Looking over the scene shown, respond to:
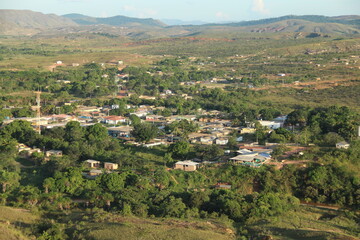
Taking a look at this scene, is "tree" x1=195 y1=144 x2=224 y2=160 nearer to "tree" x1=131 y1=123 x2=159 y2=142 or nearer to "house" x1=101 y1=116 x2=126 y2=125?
"tree" x1=131 y1=123 x2=159 y2=142

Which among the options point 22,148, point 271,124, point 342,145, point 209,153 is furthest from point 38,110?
point 342,145

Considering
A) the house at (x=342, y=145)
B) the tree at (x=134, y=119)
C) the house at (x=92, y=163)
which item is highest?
the house at (x=342, y=145)

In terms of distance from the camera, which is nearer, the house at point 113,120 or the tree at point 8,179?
the tree at point 8,179

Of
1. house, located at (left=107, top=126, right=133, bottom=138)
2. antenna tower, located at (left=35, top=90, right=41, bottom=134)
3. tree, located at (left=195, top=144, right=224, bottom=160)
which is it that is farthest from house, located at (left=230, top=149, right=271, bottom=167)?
antenna tower, located at (left=35, top=90, right=41, bottom=134)

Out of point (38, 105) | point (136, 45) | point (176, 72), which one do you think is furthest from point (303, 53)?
point (38, 105)

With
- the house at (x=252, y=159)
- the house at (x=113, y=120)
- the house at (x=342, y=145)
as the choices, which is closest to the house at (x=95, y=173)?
the house at (x=252, y=159)

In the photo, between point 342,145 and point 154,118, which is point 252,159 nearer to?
point 342,145

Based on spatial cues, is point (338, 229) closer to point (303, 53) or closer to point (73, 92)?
point (73, 92)

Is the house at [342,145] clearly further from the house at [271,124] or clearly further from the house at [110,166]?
the house at [110,166]

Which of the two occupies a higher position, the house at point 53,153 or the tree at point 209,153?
the tree at point 209,153

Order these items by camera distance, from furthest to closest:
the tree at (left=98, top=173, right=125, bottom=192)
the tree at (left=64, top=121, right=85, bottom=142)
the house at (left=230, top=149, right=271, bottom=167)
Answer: the tree at (left=64, top=121, right=85, bottom=142), the house at (left=230, top=149, right=271, bottom=167), the tree at (left=98, top=173, right=125, bottom=192)

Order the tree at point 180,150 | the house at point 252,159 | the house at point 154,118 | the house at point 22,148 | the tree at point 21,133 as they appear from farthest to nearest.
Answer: the house at point 154,118
the tree at point 21,133
the house at point 22,148
the tree at point 180,150
the house at point 252,159
